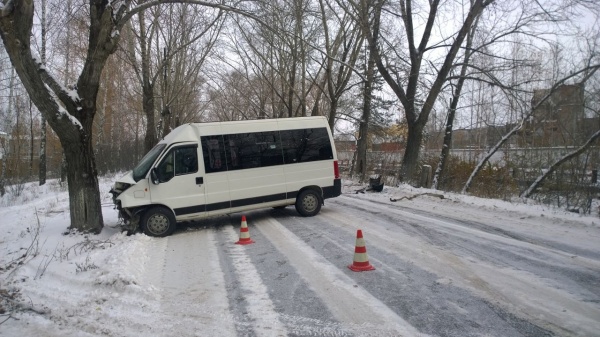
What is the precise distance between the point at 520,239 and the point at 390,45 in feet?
38.7

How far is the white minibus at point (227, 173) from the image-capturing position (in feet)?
29.4

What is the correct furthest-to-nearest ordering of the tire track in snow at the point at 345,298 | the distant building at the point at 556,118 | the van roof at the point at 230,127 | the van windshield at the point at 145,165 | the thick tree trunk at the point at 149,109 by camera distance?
the thick tree trunk at the point at 149,109, the distant building at the point at 556,118, the van roof at the point at 230,127, the van windshield at the point at 145,165, the tire track in snow at the point at 345,298

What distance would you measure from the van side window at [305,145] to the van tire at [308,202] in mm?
874

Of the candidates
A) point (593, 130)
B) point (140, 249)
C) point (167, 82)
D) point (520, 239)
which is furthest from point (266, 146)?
point (167, 82)

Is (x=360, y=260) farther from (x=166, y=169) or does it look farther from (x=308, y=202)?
(x=166, y=169)

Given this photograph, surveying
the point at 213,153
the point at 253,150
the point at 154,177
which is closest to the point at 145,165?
the point at 154,177

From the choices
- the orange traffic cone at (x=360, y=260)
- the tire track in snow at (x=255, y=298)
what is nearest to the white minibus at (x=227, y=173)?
the tire track in snow at (x=255, y=298)

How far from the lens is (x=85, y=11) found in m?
12.8

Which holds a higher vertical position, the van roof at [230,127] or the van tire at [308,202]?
the van roof at [230,127]

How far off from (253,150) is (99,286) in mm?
5145

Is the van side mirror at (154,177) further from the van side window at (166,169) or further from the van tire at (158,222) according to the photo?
the van tire at (158,222)

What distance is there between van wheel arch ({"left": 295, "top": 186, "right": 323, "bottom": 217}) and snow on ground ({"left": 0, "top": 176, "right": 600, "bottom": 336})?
2766mm

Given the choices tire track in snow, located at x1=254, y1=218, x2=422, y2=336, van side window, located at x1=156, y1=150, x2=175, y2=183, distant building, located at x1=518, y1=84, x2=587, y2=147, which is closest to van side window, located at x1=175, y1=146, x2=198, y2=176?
van side window, located at x1=156, y1=150, x2=175, y2=183

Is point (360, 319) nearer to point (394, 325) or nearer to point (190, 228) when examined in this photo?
point (394, 325)
